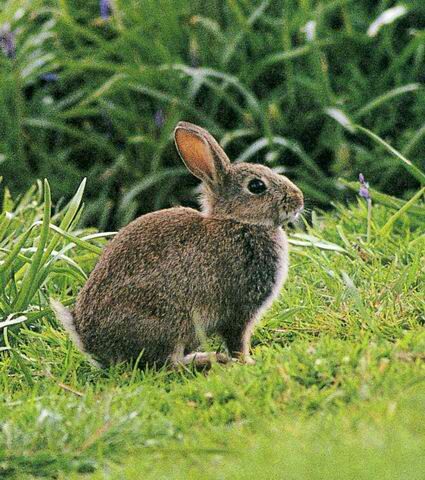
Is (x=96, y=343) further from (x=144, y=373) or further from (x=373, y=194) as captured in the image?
(x=373, y=194)

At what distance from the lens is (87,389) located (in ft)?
15.6

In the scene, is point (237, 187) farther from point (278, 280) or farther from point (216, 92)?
point (216, 92)

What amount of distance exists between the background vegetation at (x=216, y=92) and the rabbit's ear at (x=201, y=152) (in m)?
2.79

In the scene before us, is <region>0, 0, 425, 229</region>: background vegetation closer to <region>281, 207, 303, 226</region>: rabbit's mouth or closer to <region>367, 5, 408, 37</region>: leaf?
<region>367, 5, 408, 37</region>: leaf

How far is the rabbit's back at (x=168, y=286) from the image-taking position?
5098 mm

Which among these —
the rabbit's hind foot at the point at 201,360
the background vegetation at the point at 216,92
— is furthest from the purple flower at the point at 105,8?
the rabbit's hind foot at the point at 201,360

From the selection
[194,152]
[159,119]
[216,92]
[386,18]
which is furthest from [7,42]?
[194,152]

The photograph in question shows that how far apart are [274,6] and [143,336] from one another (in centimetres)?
466

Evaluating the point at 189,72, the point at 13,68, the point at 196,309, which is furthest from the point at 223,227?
the point at 13,68

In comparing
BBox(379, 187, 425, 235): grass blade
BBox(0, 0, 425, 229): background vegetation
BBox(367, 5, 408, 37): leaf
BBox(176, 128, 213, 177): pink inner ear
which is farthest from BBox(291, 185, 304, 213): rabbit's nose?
BBox(367, 5, 408, 37): leaf

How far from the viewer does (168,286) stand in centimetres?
509

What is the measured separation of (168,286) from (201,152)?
0.77 metres

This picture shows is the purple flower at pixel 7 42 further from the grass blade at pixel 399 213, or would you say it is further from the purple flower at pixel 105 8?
the grass blade at pixel 399 213

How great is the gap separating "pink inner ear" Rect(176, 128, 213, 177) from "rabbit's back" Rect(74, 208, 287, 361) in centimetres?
32
